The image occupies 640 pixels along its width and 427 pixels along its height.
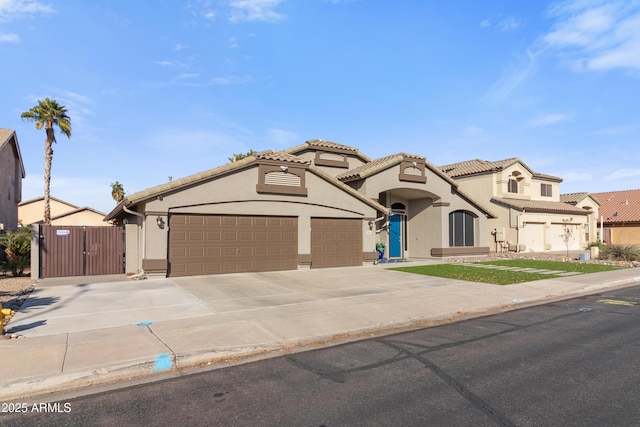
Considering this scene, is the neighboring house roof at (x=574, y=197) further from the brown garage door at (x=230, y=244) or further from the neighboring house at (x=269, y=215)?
the brown garage door at (x=230, y=244)

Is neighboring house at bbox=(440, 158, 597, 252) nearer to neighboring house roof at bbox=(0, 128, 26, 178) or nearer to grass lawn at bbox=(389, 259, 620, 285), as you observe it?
grass lawn at bbox=(389, 259, 620, 285)

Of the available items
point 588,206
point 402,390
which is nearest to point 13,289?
point 402,390

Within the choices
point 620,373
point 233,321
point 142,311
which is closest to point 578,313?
point 620,373

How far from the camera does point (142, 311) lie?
8773mm

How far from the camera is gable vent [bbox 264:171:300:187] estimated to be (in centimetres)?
1644

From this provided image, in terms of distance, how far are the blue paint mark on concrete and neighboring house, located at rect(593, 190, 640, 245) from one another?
141 ft

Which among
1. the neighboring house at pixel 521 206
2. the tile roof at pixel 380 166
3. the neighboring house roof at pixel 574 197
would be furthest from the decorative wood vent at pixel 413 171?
the neighboring house roof at pixel 574 197

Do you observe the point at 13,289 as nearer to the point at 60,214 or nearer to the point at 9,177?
the point at 9,177

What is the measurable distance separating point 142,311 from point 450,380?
6843 mm

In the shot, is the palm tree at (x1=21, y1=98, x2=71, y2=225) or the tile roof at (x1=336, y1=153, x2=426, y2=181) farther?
the palm tree at (x1=21, y1=98, x2=71, y2=225)

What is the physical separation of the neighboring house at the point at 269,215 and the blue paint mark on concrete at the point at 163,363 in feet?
29.8

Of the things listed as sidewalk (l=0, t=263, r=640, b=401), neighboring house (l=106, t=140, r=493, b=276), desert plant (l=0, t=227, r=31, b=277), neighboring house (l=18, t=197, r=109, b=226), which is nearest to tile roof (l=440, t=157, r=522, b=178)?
neighboring house (l=106, t=140, r=493, b=276)

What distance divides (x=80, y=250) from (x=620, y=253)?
92.0 feet

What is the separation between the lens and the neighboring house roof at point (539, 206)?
28.3 metres
